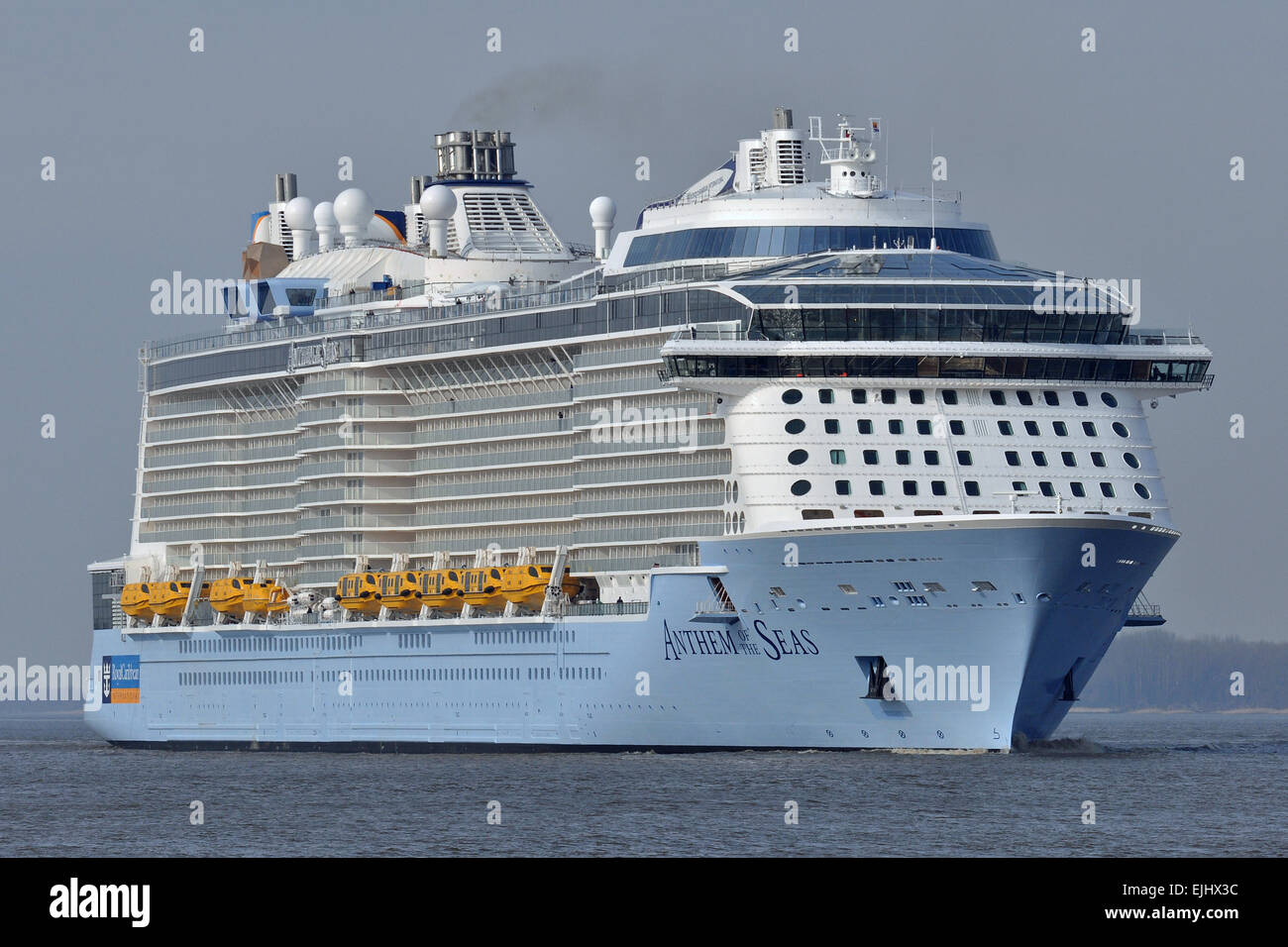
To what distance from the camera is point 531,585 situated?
6681 centimetres

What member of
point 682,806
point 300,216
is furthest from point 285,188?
point 682,806

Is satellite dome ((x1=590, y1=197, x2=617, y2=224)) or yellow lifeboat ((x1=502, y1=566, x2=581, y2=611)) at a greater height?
satellite dome ((x1=590, y1=197, x2=617, y2=224))

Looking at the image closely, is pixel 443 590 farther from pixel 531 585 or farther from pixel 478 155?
pixel 478 155

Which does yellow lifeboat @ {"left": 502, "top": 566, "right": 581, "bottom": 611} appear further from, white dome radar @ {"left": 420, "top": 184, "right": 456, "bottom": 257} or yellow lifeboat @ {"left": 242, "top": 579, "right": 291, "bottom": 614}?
white dome radar @ {"left": 420, "top": 184, "right": 456, "bottom": 257}

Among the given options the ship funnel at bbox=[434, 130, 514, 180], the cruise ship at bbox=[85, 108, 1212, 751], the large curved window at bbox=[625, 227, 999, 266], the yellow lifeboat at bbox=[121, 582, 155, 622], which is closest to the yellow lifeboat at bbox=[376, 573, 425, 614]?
the cruise ship at bbox=[85, 108, 1212, 751]

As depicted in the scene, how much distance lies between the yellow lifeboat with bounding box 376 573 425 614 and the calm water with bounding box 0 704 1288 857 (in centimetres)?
592

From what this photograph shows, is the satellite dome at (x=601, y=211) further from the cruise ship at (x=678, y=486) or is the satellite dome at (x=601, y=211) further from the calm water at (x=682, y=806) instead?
the calm water at (x=682, y=806)

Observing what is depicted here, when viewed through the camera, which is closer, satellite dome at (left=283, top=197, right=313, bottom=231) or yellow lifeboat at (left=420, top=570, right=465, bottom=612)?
yellow lifeboat at (left=420, top=570, right=465, bottom=612)

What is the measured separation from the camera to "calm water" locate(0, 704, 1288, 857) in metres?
42.0

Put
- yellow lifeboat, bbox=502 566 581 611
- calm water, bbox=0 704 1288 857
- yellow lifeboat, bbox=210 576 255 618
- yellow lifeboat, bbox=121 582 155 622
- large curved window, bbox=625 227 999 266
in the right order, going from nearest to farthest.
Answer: calm water, bbox=0 704 1288 857 → large curved window, bbox=625 227 999 266 → yellow lifeboat, bbox=502 566 581 611 → yellow lifeboat, bbox=210 576 255 618 → yellow lifeboat, bbox=121 582 155 622

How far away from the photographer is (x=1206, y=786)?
53594 millimetres

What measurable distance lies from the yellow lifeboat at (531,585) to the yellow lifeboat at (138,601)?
21.2m

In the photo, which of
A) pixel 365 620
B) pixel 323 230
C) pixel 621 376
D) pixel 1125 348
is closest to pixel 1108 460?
pixel 1125 348

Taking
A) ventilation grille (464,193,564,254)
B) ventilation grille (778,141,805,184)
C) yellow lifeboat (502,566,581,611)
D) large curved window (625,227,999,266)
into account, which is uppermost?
ventilation grille (464,193,564,254)
